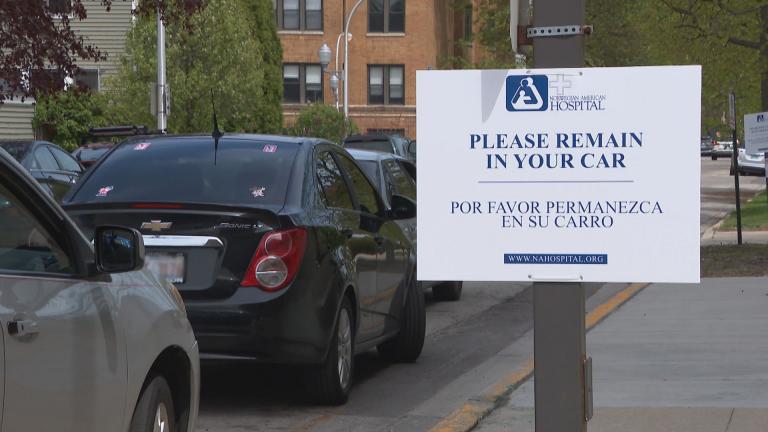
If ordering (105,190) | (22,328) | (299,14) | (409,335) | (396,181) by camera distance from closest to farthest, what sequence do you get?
(22,328), (105,190), (409,335), (396,181), (299,14)

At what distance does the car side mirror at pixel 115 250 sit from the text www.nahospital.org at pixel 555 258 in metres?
1.39

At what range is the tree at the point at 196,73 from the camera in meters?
38.8

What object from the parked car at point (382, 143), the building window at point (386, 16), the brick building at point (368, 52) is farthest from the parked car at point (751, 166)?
the parked car at point (382, 143)

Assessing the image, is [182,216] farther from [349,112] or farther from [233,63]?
[349,112]

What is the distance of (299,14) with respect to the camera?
217ft

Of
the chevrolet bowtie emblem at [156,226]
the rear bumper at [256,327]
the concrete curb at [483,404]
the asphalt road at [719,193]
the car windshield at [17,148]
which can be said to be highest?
the car windshield at [17,148]

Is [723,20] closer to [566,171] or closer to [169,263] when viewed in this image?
[169,263]

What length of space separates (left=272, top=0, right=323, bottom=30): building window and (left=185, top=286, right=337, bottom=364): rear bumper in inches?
2309

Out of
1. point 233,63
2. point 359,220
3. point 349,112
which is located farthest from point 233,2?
point 359,220

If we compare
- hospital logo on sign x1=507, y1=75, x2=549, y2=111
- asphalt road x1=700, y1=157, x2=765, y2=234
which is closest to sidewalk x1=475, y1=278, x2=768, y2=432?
hospital logo on sign x1=507, y1=75, x2=549, y2=111

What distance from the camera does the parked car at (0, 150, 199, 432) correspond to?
439cm

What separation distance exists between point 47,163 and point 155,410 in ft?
52.3

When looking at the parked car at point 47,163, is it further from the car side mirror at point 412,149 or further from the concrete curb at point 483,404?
the car side mirror at point 412,149

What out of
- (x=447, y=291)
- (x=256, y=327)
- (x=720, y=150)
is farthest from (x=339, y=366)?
(x=720, y=150)
